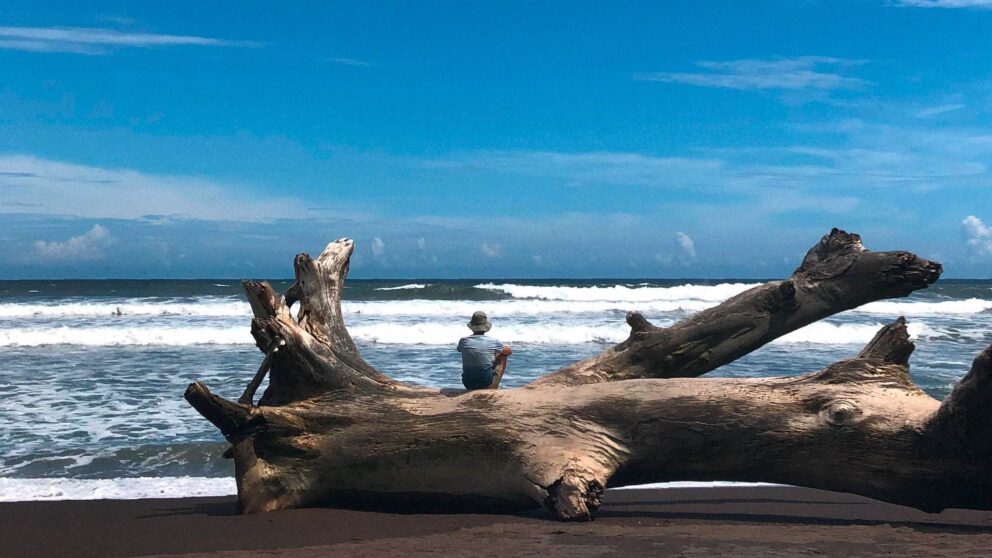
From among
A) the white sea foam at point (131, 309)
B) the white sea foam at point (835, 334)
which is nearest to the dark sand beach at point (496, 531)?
the white sea foam at point (835, 334)

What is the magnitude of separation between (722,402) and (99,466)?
5424 mm

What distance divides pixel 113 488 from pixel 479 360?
3067 millimetres

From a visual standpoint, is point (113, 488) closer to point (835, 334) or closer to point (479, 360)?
point (479, 360)

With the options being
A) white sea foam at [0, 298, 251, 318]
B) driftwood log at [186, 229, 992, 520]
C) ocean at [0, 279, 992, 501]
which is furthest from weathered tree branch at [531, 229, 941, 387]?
white sea foam at [0, 298, 251, 318]

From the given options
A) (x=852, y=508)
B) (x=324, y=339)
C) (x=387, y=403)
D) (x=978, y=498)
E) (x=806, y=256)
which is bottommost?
(x=852, y=508)

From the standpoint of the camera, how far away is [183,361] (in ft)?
51.0

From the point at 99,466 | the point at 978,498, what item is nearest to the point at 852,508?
the point at 978,498

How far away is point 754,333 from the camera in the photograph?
593cm

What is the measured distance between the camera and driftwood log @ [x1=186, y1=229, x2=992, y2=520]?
4840 millimetres

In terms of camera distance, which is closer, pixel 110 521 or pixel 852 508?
pixel 110 521

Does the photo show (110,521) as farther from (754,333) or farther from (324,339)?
(754,333)

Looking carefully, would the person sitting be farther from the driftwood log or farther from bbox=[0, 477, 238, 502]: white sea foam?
bbox=[0, 477, 238, 502]: white sea foam

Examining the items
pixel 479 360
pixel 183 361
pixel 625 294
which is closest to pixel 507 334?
pixel 183 361

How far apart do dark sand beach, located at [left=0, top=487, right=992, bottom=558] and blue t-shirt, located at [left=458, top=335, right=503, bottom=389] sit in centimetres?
135
